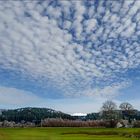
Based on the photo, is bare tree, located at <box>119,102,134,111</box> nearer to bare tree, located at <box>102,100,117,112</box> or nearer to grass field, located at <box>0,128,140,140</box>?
bare tree, located at <box>102,100,117,112</box>

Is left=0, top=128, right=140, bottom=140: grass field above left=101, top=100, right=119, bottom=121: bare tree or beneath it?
beneath

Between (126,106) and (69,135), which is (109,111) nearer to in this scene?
(126,106)

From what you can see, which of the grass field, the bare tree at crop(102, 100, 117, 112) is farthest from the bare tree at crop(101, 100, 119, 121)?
the grass field

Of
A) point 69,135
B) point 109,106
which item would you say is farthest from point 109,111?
point 69,135

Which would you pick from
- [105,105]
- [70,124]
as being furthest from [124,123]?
[70,124]

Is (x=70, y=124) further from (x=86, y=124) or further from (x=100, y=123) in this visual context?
(x=100, y=123)

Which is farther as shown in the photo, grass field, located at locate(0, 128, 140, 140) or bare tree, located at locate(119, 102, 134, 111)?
bare tree, located at locate(119, 102, 134, 111)

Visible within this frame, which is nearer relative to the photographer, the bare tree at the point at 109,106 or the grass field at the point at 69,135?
the grass field at the point at 69,135

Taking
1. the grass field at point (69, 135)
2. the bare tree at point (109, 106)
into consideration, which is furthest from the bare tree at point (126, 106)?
the grass field at point (69, 135)

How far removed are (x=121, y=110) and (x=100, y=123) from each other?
28.6m

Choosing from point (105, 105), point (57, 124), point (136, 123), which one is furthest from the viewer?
point (57, 124)

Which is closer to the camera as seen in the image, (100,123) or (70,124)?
(100,123)

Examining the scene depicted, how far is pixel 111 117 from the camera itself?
180m

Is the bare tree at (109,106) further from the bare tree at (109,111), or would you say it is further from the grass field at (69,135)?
the grass field at (69,135)
